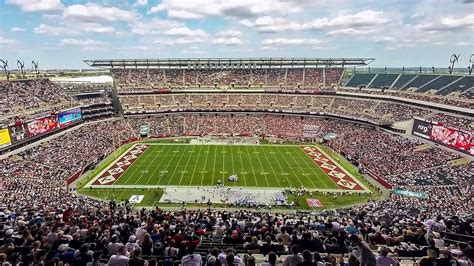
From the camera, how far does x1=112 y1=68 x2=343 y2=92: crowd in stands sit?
90.2m

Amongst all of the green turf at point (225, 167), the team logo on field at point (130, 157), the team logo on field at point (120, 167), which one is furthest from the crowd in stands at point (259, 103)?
the team logo on field at point (130, 157)

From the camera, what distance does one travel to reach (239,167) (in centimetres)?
4931

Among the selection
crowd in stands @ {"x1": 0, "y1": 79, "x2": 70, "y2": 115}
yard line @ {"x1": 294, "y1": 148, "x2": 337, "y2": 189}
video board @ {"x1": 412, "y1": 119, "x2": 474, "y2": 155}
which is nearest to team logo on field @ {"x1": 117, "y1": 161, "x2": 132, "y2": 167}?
crowd in stands @ {"x1": 0, "y1": 79, "x2": 70, "y2": 115}

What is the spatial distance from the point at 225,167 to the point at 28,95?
40.2 meters

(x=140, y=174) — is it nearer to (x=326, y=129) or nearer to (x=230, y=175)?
(x=230, y=175)

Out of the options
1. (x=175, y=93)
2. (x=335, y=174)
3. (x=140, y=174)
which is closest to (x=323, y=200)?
(x=335, y=174)

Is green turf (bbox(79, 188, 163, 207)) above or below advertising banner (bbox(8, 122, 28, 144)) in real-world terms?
below

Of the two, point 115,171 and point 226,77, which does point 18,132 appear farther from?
point 226,77

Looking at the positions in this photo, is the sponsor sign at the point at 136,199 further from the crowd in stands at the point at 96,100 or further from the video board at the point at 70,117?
the crowd in stands at the point at 96,100

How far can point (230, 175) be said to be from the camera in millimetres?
45312

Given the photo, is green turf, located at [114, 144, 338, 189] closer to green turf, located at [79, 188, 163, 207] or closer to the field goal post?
green turf, located at [79, 188, 163, 207]

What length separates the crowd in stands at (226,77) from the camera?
296ft

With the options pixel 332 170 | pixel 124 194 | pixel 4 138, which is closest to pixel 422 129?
pixel 332 170


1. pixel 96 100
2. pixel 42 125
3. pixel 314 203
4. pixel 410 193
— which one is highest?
pixel 96 100
